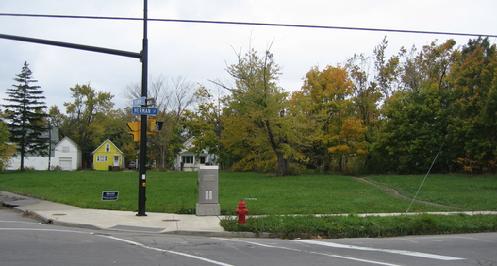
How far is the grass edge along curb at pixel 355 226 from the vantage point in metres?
14.9

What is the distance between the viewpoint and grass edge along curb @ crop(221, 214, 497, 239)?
48.9ft

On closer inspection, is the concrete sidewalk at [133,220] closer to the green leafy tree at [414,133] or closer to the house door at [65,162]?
the green leafy tree at [414,133]

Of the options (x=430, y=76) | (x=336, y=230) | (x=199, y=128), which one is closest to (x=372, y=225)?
(x=336, y=230)

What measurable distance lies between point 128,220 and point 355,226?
7324 mm

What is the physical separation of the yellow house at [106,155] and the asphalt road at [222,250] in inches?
3516

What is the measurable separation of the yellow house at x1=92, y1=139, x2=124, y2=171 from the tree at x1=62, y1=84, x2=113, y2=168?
4798 millimetres

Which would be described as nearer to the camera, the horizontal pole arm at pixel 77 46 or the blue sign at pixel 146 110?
the horizontal pole arm at pixel 77 46

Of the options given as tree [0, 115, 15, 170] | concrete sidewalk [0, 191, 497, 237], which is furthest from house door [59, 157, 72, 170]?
concrete sidewalk [0, 191, 497, 237]

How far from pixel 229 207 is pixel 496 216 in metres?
9.29

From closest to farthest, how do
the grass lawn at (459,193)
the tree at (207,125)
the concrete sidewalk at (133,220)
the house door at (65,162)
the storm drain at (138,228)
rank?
the concrete sidewalk at (133,220)
the storm drain at (138,228)
the grass lawn at (459,193)
the tree at (207,125)
the house door at (65,162)

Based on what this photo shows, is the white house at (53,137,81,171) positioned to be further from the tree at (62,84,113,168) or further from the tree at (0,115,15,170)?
the tree at (0,115,15,170)

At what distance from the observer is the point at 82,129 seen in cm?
10856

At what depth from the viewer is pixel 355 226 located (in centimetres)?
1521

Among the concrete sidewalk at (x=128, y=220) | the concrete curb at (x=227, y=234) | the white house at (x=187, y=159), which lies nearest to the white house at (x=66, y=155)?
the white house at (x=187, y=159)
